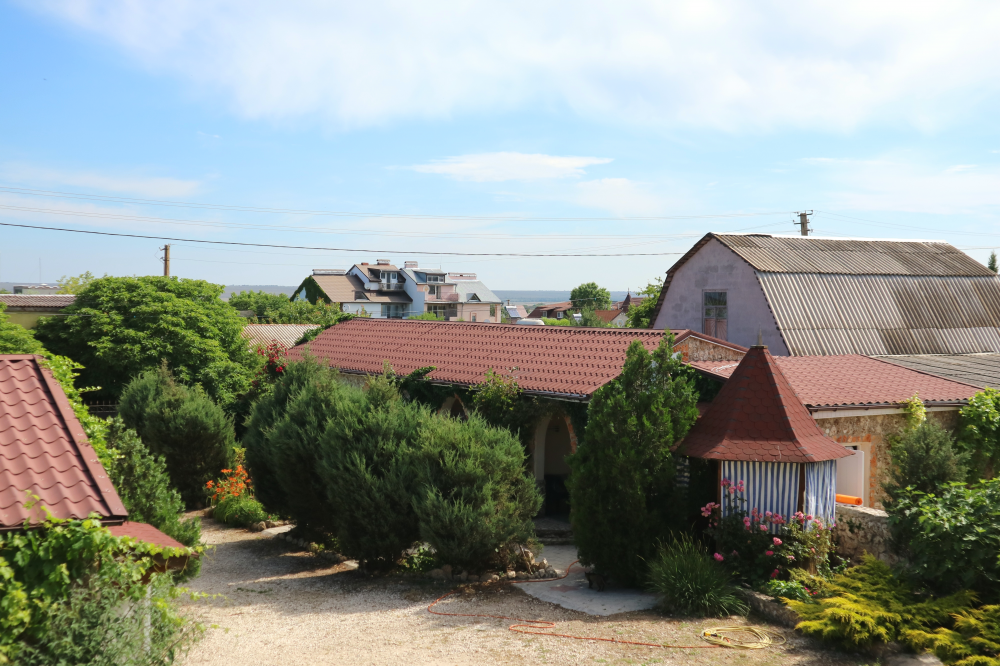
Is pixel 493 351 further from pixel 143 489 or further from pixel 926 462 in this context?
pixel 926 462

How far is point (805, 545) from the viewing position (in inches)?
480

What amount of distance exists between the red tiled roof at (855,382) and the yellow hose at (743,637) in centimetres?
543

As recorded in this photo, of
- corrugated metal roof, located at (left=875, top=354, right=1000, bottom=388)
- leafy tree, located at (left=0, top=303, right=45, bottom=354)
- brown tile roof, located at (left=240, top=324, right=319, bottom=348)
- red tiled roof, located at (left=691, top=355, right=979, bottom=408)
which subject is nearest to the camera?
red tiled roof, located at (left=691, top=355, right=979, bottom=408)

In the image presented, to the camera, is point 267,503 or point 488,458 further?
point 267,503

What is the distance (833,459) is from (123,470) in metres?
11.1

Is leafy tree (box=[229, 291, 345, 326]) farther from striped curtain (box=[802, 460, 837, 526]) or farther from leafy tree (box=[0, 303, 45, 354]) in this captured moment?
striped curtain (box=[802, 460, 837, 526])

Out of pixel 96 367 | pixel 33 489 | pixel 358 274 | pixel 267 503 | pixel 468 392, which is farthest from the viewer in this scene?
pixel 358 274

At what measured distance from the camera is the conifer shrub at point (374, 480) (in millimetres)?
13266

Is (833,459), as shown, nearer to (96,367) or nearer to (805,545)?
(805,545)

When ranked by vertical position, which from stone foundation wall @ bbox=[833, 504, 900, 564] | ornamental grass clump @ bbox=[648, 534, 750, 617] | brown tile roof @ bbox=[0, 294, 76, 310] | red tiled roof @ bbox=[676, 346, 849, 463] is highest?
brown tile roof @ bbox=[0, 294, 76, 310]

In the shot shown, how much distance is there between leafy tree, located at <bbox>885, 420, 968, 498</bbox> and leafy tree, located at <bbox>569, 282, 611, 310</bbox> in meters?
102

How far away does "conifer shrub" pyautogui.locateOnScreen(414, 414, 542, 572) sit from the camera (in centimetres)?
1259

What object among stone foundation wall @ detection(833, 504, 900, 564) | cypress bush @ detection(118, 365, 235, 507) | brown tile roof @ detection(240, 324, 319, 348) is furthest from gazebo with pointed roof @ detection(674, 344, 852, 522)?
brown tile roof @ detection(240, 324, 319, 348)

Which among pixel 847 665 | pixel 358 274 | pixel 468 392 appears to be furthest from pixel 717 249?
pixel 358 274
